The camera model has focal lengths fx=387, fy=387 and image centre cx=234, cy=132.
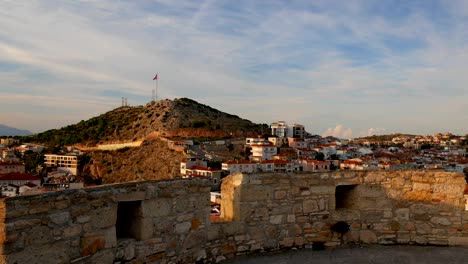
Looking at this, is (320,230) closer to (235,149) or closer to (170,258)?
(170,258)

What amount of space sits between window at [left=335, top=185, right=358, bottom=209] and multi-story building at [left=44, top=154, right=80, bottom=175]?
3032 inches

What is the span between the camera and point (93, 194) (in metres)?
4.37

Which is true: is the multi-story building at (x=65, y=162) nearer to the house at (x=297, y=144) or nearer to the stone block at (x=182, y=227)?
the house at (x=297, y=144)

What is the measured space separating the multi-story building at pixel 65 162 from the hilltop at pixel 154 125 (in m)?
12.5

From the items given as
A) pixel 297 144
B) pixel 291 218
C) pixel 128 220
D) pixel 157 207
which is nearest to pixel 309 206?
pixel 291 218

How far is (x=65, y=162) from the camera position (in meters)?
78.4

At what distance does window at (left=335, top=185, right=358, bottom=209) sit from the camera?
6.63 meters

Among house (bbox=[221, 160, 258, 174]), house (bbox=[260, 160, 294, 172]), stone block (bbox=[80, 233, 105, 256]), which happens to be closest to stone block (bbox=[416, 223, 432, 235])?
stone block (bbox=[80, 233, 105, 256])

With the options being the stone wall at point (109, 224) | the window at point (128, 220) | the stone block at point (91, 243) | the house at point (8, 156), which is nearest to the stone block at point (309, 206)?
the stone wall at point (109, 224)

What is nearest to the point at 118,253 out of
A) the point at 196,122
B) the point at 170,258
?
the point at 170,258

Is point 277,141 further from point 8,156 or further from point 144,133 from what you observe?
point 8,156

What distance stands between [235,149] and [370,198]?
242 ft

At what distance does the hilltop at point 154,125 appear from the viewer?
91562 mm

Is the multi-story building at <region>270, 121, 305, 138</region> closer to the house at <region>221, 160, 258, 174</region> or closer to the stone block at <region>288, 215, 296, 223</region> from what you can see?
the house at <region>221, 160, 258, 174</region>
